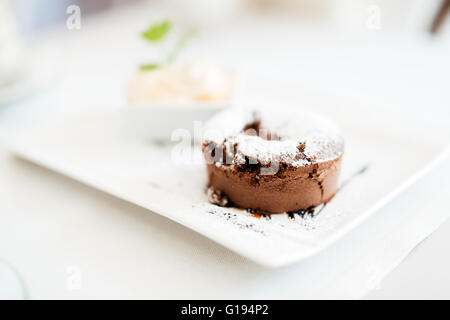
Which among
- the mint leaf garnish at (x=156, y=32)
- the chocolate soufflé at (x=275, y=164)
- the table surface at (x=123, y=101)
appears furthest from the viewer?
the mint leaf garnish at (x=156, y=32)

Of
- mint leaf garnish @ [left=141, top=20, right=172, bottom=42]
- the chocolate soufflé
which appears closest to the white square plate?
the chocolate soufflé

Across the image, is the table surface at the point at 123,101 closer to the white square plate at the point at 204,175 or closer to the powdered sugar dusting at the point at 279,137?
the white square plate at the point at 204,175

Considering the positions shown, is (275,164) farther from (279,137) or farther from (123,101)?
(123,101)

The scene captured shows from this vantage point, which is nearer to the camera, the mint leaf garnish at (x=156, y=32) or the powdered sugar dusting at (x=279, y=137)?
the powdered sugar dusting at (x=279, y=137)

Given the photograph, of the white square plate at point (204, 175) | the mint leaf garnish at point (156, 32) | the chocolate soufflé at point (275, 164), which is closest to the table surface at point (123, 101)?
the white square plate at point (204, 175)

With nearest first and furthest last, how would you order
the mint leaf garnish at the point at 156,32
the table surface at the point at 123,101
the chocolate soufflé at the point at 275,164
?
the table surface at the point at 123,101 < the chocolate soufflé at the point at 275,164 < the mint leaf garnish at the point at 156,32

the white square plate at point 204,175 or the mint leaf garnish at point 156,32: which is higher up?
the mint leaf garnish at point 156,32

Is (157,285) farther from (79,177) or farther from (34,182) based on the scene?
(34,182)
